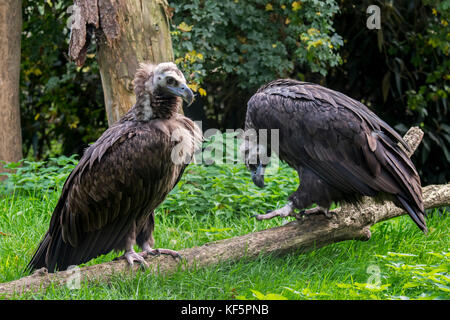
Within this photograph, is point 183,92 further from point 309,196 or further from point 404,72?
point 404,72

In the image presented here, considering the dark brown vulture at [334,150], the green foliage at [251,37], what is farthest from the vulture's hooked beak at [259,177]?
the green foliage at [251,37]

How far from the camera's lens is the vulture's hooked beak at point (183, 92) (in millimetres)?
3535

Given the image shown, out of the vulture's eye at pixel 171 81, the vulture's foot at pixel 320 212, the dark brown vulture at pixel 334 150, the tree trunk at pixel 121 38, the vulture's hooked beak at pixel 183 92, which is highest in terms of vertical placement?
the tree trunk at pixel 121 38

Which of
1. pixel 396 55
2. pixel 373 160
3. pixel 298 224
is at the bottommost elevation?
pixel 298 224

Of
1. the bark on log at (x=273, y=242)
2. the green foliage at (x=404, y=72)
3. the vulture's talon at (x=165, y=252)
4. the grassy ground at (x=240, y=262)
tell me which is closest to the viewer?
the bark on log at (x=273, y=242)

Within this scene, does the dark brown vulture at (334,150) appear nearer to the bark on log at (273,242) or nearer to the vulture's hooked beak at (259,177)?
the bark on log at (273,242)

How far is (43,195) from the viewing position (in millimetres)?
5453

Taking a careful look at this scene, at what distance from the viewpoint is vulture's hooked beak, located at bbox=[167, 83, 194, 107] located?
3.54 m

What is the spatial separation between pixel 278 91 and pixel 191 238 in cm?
134

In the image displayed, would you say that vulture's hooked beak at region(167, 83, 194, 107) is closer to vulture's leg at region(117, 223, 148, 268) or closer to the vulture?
the vulture

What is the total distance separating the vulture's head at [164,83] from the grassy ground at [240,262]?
1109mm
